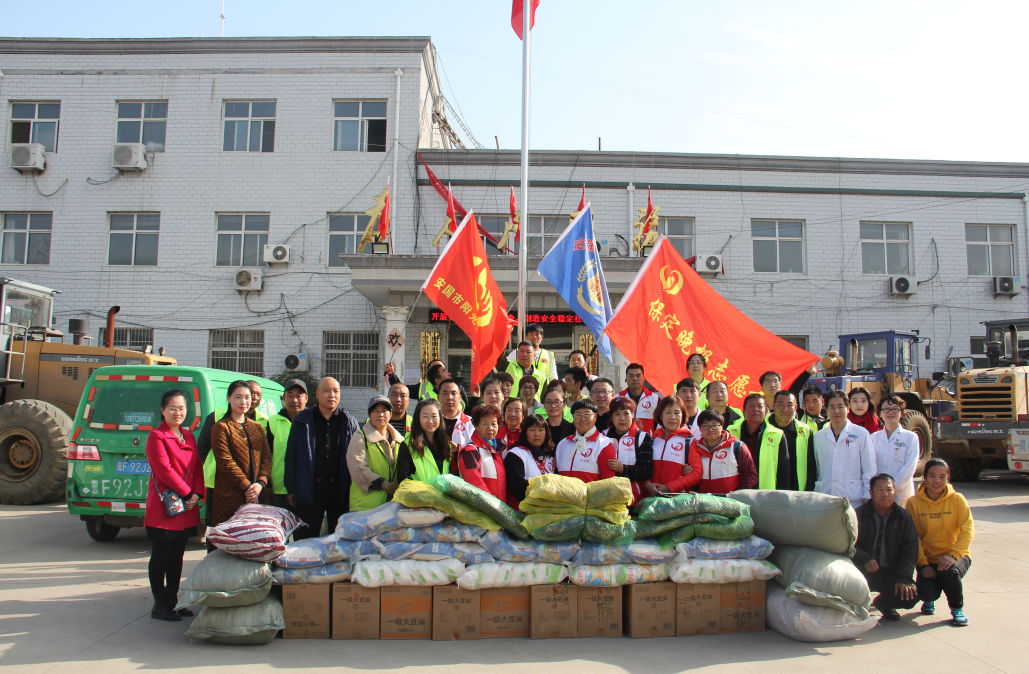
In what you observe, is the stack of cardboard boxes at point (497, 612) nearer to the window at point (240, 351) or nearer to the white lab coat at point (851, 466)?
the white lab coat at point (851, 466)

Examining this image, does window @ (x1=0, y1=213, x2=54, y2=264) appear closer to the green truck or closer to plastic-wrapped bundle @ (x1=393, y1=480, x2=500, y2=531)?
the green truck

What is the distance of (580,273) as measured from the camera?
7156 mm

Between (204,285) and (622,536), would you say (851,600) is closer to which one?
(622,536)

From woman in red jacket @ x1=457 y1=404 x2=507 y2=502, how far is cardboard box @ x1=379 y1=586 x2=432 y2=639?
0.75 m

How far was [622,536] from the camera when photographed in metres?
4.05

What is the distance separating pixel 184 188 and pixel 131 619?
13985 millimetres

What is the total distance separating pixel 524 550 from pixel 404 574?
72 cm

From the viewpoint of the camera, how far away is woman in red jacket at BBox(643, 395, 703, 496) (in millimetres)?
4562

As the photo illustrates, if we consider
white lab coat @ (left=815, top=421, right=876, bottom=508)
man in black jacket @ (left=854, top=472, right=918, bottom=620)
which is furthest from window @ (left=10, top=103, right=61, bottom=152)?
man in black jacket @ (left=854, top=472, right=918, bottom=620)

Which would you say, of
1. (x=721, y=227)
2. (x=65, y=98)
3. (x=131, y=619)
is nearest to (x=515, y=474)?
(x=131, y=619)

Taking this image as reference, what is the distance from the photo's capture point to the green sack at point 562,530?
4.00 m

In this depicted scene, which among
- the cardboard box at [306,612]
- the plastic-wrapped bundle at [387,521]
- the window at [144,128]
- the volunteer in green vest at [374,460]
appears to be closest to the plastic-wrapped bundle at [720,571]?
the plastic-wrapped bundle at [387,521]

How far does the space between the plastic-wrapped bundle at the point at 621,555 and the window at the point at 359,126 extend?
13697mm

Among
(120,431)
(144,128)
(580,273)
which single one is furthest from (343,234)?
(120,431)
